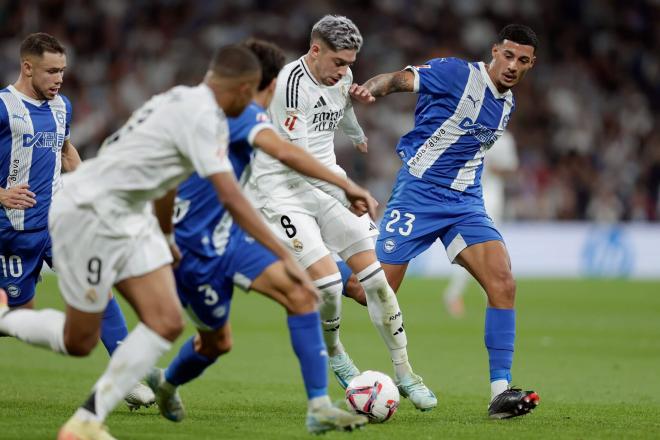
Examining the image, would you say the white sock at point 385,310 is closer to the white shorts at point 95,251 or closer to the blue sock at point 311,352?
the blue sock at point 311,352

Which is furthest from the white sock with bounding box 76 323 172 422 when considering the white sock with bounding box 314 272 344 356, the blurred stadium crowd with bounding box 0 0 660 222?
the blurred stadium crowd with bounding box 0 0 660 222

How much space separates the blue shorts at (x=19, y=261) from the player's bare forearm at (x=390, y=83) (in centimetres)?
266

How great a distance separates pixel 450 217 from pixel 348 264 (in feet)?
2.84

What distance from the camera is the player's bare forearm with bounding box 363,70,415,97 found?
800 centimetres

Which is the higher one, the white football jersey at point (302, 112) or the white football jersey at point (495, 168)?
the white football jersey at point (302, 112)

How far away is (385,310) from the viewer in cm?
813

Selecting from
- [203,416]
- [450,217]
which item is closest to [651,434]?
[450,217]

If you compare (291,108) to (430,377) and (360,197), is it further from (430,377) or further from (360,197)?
(430,377)

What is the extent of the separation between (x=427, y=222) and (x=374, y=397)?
1615 mm

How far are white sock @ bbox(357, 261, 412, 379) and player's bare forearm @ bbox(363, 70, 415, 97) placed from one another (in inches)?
50.9

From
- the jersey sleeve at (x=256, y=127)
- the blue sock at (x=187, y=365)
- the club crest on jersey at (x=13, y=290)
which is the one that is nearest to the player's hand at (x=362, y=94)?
the jersey sleeve at (x=256, y=127)

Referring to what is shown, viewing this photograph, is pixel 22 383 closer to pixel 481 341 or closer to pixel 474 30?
pixel 481 341

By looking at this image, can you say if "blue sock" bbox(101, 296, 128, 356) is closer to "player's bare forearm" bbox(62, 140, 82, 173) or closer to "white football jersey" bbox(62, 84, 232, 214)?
"player's bare forearm" bbox(62, 140, 82, 173)

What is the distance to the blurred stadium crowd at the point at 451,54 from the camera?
930 inches
